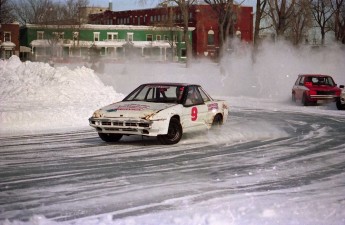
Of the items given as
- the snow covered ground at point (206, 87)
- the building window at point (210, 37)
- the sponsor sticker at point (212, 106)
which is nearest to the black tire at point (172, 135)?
the sponsor sticker at point (212, 106)

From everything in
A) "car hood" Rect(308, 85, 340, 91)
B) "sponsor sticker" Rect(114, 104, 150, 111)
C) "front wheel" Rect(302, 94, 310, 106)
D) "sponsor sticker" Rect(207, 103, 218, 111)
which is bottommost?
"front wheel" Rect(302, 94, 310, 106)

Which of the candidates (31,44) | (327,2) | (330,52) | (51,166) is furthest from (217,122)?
(31,44)

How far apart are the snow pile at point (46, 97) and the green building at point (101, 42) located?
152 ft

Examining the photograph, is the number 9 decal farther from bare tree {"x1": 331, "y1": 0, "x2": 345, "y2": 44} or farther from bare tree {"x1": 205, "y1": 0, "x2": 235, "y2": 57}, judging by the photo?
bare tree {"x1": 331, "y1": 0, "x2": 345, "y2": 44}

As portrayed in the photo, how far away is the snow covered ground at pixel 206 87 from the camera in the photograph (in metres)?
5.93

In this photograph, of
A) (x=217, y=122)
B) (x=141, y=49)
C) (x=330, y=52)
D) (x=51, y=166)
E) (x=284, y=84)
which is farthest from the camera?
(x=141, y=49)

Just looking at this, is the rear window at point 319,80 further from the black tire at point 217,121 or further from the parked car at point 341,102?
the black tire at point 217,121

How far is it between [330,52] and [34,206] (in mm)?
40824

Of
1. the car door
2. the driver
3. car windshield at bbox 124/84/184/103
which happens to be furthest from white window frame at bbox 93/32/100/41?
the driver

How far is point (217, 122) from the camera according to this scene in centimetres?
1346

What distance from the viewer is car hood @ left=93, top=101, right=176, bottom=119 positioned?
35.9ft

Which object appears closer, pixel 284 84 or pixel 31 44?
pixel 284 84

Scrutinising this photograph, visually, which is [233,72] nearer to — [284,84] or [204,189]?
[284,84]

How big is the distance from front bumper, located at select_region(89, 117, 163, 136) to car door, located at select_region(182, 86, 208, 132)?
1.07 meters
